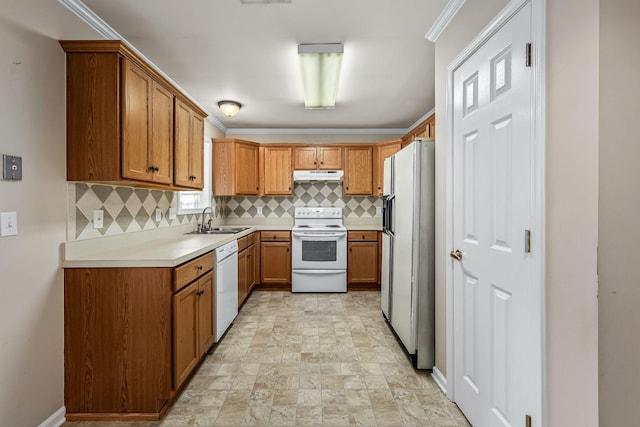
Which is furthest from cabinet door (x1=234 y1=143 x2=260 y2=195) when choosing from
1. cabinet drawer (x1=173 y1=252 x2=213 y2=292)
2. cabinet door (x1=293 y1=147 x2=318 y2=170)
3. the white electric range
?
cabinet drawer (x1=173 y1=252 x2=213 y2=292)

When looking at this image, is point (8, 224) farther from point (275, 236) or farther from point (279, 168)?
point (279, 168)

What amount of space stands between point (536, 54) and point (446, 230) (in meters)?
1.10

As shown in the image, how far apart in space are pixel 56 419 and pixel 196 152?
2169 mm

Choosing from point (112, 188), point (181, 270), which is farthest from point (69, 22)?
point (181, 270)

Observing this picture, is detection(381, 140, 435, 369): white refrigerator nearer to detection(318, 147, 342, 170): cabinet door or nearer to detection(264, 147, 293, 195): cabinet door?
detection(318, 147, 342, 170): cabinet door

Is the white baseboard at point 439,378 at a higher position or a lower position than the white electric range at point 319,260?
lower

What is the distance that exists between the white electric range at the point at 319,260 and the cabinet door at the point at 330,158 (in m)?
1.01

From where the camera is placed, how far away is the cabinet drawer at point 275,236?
4.54 meters

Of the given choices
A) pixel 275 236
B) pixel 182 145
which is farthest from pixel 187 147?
pixel 275 236

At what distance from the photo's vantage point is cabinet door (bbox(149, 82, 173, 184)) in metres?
2.18

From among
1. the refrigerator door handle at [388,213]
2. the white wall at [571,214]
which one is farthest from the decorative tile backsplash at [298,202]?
the white wall at [571,214]

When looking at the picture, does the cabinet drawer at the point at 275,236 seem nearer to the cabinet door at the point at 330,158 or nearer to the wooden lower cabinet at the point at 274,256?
the wooden lower cabinet at the point at 274,256

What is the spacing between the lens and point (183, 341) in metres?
1.99

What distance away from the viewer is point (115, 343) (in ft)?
5.83
